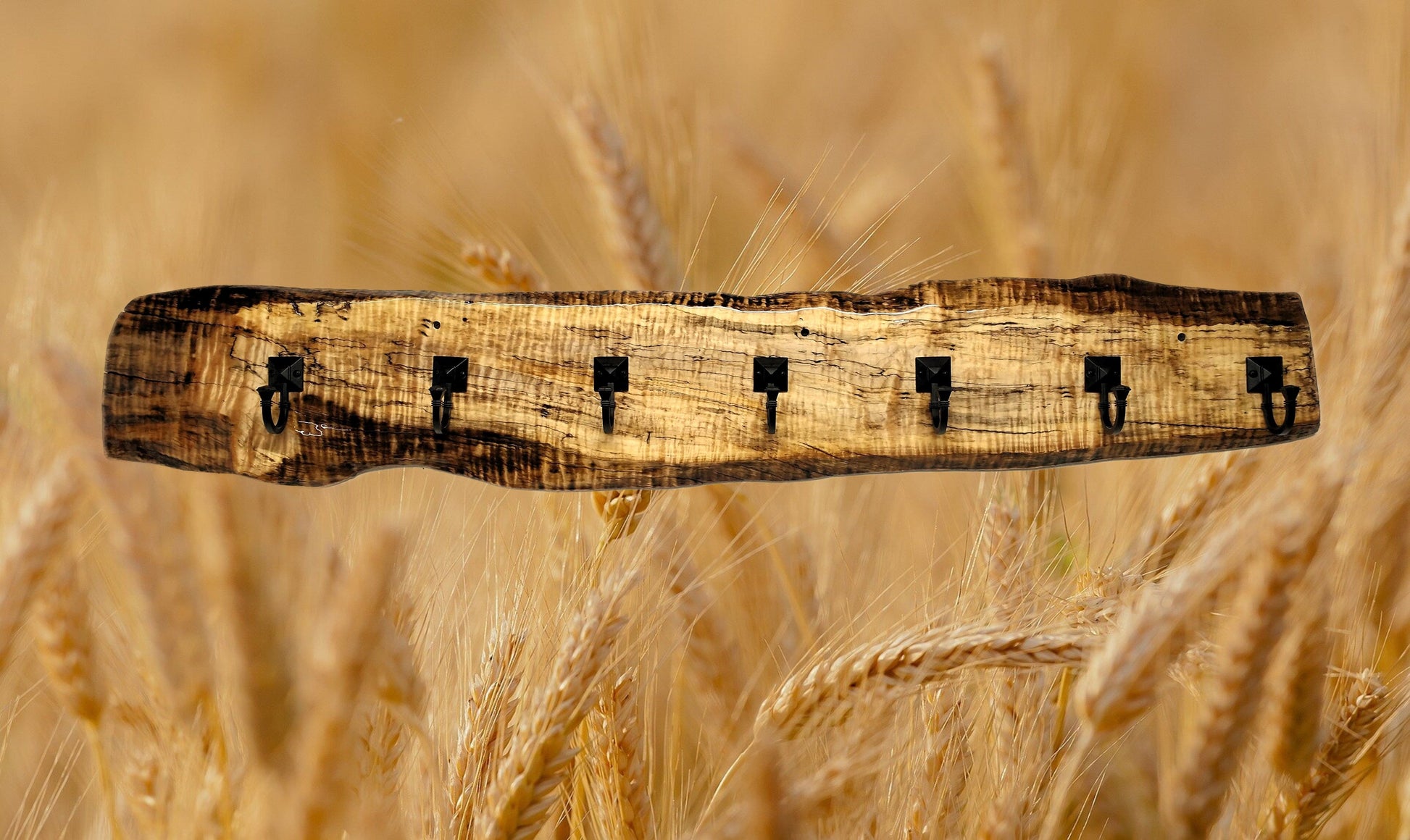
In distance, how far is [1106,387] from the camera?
2.99 ft

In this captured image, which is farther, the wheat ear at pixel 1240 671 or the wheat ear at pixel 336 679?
the wheat ear at pixel 1240 671

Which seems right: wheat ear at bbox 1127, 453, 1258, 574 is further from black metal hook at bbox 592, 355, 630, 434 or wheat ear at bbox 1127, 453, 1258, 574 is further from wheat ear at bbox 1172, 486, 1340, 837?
black metal hook at bbox 592, 355, 630, 434

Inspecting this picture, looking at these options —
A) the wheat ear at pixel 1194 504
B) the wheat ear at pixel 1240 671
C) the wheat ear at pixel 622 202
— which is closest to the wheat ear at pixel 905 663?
the wheat ear at pixel 1240 671

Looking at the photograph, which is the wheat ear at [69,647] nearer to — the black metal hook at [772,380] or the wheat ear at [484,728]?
the wheat ear at [484,728]

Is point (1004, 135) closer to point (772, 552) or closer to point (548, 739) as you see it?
point (772, 552)

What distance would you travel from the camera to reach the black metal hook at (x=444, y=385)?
0.90 metres

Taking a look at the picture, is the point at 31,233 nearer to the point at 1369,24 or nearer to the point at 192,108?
the point at 192,108

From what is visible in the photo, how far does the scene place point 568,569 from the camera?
917mm

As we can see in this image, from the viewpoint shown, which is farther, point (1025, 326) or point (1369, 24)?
point (1369, 24)

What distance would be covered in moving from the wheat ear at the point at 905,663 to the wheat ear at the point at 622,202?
452mm

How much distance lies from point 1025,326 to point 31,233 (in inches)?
45.0

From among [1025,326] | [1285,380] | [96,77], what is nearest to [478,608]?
[1025,326]

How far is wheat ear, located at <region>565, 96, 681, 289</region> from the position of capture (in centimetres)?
103

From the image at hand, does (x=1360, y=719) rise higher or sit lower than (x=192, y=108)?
lower
